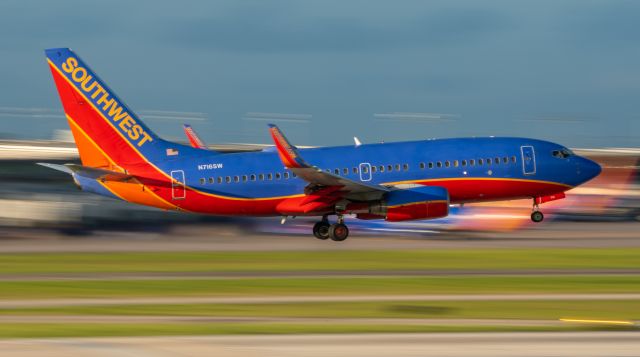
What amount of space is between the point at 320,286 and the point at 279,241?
665 inches

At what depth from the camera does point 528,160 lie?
1937 inches

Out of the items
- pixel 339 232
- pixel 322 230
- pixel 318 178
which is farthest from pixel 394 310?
pixel 322 230

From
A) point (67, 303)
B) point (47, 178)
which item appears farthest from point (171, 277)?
point (47, 178)

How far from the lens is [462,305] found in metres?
31.9

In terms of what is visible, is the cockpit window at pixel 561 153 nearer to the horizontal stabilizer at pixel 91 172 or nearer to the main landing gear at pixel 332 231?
the main landing gear at pixel 332 231

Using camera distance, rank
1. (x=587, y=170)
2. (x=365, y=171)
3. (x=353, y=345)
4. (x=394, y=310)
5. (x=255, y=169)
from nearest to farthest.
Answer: (x=353, y=345) < (x=394, y=310) < (x=365, y=171) < (x=255, y=169) < (x=587, y=170)

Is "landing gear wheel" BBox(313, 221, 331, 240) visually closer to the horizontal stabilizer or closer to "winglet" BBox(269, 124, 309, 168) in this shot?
"winglet" BBox(269, 124, 309, 168)

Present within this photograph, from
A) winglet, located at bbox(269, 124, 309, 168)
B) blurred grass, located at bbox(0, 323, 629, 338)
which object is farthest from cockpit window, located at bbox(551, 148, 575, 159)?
blurred grass, located at bbox(0, 323, 629, 338)

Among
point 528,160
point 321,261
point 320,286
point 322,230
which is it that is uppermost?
point 528,160

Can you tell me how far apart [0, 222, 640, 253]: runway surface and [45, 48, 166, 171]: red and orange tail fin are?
450 cm

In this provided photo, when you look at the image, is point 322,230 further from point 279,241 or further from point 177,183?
point 177,183

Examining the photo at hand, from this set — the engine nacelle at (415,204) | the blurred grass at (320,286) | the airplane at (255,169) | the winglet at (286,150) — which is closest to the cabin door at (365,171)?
the airplane at (255,169)

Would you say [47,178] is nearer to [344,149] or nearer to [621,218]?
[344,149]

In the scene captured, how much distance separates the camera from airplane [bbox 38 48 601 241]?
157 ft
